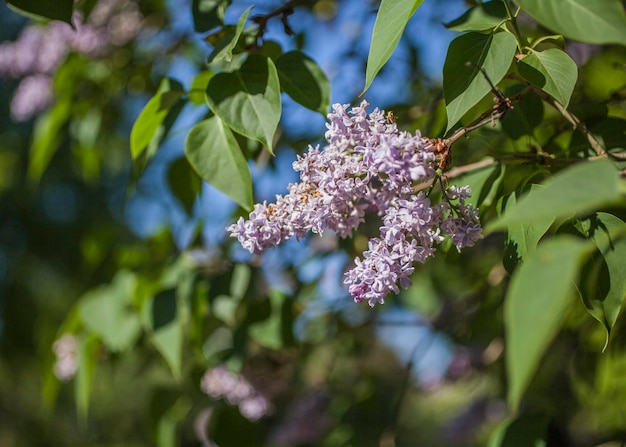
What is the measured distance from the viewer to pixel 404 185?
61 cm

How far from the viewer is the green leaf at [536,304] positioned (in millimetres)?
328

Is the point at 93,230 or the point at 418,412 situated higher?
the point at 93,230

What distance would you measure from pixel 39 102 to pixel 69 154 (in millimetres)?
4899

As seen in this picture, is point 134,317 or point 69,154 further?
point 69,154

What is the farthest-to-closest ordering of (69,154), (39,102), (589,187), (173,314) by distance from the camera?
(69,154)
(39,102)
(173,314)
(589,187)

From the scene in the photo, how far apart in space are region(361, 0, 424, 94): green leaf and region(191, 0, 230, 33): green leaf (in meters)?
0.33

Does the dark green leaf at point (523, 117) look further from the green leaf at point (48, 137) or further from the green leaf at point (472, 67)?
the green leaf at point (48, 137)

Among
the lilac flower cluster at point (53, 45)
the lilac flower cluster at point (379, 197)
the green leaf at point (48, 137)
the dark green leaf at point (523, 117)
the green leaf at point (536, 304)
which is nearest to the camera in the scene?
the green leaf at point (536, 304)

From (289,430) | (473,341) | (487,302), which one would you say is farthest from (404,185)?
(289,430)

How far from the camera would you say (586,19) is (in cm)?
51

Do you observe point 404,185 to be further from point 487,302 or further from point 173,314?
point 487,302

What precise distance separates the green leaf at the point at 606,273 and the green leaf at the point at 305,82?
Result: 0.35 m

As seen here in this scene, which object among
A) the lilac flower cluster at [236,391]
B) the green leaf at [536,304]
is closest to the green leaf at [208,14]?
the green leaf at [536,304]

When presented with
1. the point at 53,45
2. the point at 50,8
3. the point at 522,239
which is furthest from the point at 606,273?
the point at 53,45
